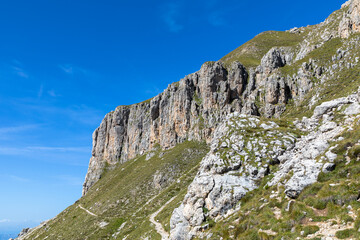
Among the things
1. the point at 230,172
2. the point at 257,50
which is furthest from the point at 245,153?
the point at 257,50

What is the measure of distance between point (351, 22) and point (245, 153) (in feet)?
299

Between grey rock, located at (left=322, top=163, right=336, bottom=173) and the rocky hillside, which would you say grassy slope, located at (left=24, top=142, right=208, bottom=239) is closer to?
the rocky hillside

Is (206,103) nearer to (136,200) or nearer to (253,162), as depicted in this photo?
(136,200)

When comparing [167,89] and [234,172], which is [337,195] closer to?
[234,172]

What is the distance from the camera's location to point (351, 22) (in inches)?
3393

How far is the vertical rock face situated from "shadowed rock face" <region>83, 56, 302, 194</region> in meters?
29.6

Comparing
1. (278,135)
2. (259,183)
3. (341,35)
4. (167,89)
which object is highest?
(167,89)

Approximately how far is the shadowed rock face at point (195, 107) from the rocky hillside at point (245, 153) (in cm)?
67

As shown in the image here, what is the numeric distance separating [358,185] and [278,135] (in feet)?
56.5

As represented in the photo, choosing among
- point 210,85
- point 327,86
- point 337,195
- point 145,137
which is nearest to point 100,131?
point 145,137

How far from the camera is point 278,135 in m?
32.6

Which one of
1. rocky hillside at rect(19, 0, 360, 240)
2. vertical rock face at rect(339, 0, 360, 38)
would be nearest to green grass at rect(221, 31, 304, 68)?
rocky hillside at rect(19, 0, 360, 240)

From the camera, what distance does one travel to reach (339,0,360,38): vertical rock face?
270 ft

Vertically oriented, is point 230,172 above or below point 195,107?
below
